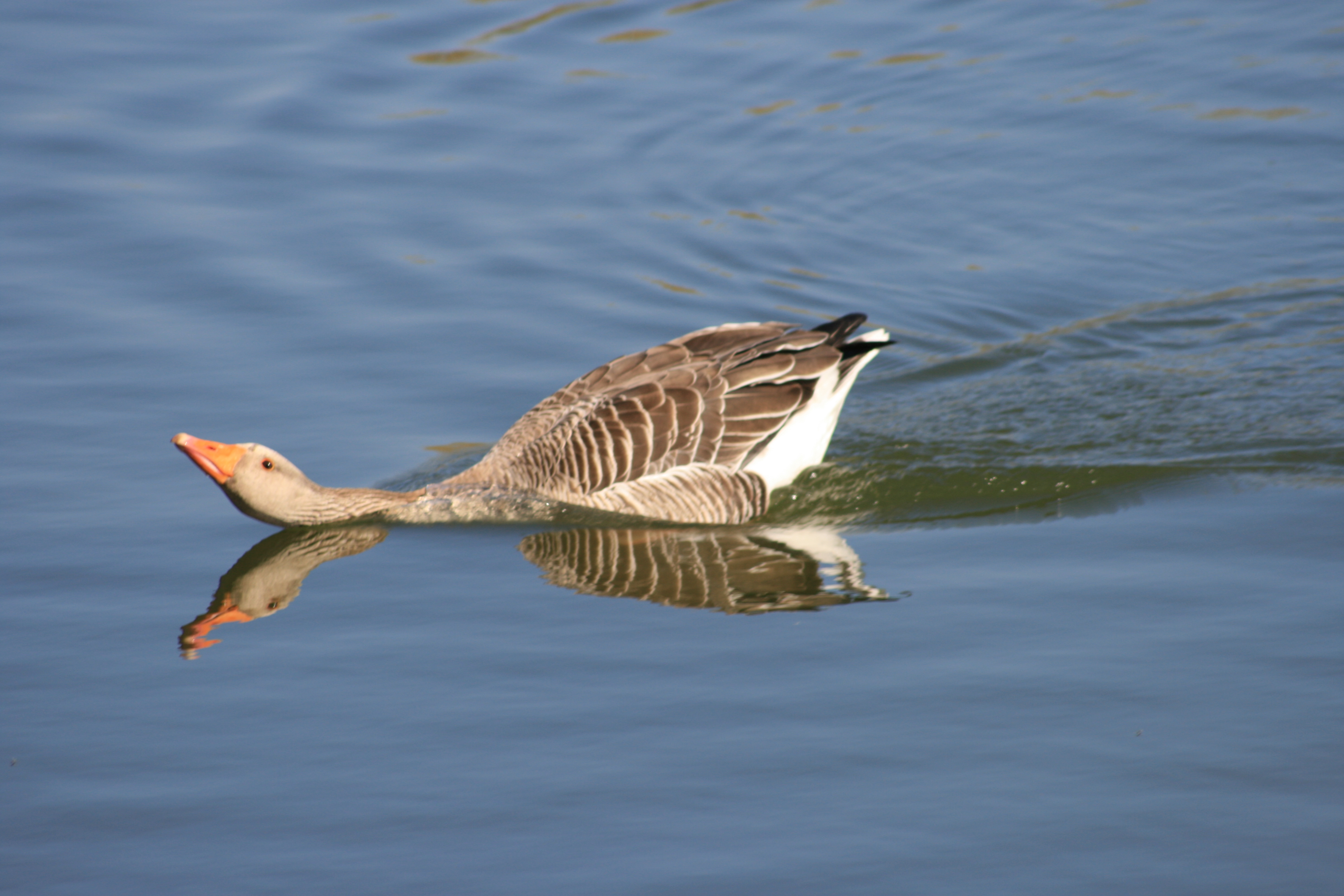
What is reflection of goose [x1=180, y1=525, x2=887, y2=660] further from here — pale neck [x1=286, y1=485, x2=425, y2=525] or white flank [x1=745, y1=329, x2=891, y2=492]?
white flank [x1=745, y1=329, x2=891, y2=492]

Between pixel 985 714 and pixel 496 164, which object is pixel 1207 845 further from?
pixel 496 164

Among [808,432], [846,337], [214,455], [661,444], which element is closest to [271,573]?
[214,455]

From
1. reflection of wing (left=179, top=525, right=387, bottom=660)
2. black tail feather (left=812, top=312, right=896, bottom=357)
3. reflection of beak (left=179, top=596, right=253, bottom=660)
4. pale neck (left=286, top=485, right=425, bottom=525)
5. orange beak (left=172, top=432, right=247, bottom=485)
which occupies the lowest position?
reflection of beak (left=179, top=596, right=253, bottom=660)

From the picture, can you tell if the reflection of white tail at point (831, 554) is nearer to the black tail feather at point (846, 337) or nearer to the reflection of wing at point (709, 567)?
the reflection of wing at point (709, 567)

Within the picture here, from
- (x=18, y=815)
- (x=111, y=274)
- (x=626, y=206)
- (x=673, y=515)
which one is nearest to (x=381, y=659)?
(x=18, y=815)

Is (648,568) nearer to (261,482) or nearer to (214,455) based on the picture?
(261,482)

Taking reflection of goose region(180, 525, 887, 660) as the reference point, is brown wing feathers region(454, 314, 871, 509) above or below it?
above

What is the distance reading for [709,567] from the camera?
913 centimetres

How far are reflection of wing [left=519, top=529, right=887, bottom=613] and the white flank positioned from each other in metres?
0.52

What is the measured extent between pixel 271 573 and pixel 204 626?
879 millimetres

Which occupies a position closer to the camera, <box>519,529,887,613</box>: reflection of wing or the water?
the water

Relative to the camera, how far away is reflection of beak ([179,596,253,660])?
26.6ft

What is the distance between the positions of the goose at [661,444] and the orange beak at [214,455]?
0.25 metres

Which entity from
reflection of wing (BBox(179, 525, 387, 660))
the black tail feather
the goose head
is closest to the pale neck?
the goose head
